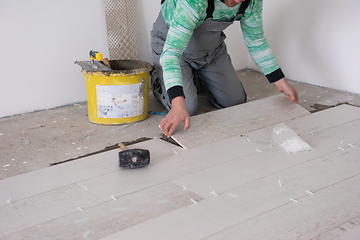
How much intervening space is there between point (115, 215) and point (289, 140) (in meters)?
1.03

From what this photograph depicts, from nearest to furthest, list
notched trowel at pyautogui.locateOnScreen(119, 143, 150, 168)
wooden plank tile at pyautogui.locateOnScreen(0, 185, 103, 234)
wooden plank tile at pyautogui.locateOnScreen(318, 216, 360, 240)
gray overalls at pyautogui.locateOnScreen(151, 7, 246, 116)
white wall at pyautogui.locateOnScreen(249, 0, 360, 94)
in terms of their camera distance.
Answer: wooden plank tile at pyautogui.locateOnScreen(318, 216, 360, 240) → wooden plank tile at pyautogui.locateOnScreen(0, 185, 103, 234) → notched trowel at pyautogui.locateOnScreen(119, 143, 150, 168) → gray overalls at pyautogui.locateOnScreen(151, 7, 246, 116) → white wall at pyautogui.locateOnScreen(249, 0, 360, 94)

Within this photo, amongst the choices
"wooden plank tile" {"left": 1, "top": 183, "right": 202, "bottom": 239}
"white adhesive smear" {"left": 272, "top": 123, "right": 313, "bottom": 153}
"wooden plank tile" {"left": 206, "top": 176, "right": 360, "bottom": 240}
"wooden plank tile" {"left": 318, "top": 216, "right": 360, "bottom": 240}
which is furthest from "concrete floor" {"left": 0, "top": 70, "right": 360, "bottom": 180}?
"wooden plank tile" {"left": 318, "top": 216, "right": 360, "bottom": 240}

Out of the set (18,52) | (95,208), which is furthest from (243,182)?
(18,52)

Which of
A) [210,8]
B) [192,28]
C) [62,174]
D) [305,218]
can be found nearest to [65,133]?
[62,174]

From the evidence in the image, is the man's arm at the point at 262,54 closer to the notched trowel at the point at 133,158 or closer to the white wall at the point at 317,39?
the white wall at the point at 317,39

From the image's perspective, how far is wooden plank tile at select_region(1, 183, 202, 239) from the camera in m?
1.20

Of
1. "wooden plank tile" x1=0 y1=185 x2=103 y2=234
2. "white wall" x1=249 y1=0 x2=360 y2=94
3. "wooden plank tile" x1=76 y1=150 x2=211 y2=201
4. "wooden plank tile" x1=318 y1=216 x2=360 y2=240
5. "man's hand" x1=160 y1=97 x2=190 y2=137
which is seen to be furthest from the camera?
"white wall" x1=249 y1=0 x2=360 y2=94

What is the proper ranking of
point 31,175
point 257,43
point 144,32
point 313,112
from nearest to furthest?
point 31,175
point 257,43
point 313,112
point 144,32

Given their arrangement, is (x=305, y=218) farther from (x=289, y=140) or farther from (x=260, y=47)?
(x=260, y=47)

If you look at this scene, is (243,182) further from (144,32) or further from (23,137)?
(144,32)

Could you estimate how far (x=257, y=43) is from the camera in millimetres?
2322

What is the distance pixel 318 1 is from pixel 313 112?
1.16 meters

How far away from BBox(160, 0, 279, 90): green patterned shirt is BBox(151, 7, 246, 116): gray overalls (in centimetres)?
20

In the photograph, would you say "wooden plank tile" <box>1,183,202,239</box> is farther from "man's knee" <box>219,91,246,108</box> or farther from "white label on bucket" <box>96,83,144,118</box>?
"man's knee" <box>219,91,246,108</box>
